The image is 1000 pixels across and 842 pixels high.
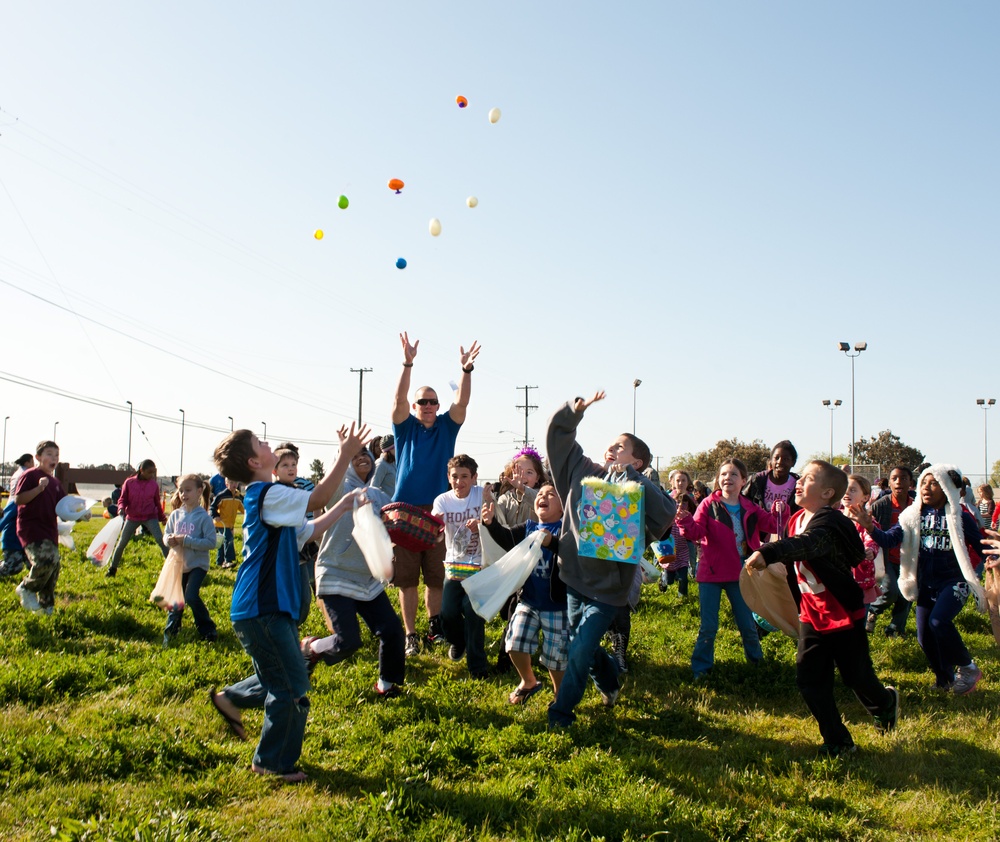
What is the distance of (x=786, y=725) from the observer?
19.1 ft

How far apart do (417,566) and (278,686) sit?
9.91 ft

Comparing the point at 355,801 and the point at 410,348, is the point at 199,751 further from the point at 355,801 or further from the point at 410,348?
the point at 410,348

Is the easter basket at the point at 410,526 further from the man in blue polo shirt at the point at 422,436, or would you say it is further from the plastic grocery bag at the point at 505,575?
the plastic grocery bag at the point at 505,575

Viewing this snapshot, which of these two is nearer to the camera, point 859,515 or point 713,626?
point 859,515

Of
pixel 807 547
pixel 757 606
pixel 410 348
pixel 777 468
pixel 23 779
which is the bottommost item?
pixel 23 779

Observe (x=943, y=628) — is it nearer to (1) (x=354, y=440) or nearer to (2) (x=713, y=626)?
(2) (x=713, y=626)

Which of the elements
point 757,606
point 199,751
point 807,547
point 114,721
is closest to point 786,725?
point 757,606

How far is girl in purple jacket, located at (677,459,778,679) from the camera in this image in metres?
7.16

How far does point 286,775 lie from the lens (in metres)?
4.65

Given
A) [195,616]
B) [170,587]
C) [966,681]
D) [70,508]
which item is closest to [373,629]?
[170,587]

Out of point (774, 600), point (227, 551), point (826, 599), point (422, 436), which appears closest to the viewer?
point (826, 599)

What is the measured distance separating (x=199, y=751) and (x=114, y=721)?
931 millimetres

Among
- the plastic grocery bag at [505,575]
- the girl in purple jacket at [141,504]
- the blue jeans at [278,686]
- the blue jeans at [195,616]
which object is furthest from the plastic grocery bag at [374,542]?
the girl in purple jacket at [141,504]

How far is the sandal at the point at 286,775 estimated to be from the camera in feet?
15.2
